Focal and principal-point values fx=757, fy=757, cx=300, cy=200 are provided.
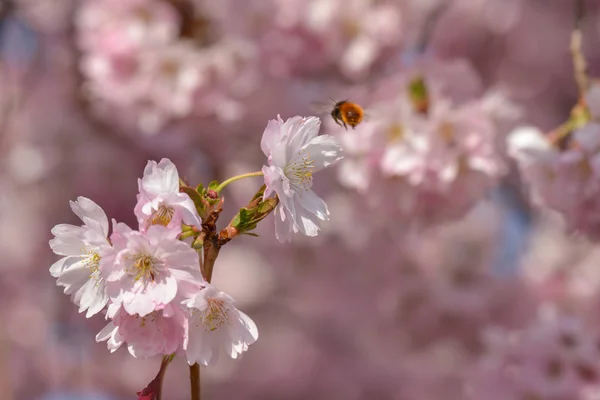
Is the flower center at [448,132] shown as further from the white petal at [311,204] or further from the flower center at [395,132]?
the white petal at [311,204]

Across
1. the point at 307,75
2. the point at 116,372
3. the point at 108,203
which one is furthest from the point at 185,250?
the point at 116,372

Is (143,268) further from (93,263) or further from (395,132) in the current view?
(395,132)

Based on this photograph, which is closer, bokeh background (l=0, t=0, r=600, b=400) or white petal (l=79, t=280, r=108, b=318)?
white petal (l=79, t=280, r=108, b=318)

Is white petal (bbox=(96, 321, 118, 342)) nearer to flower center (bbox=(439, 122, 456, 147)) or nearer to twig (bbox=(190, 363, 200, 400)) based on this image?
twig (bbox=(190, 363, 200, 400))

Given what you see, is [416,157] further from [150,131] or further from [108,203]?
[108,203]

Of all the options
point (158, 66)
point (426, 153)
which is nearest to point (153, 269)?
point (426, 153)

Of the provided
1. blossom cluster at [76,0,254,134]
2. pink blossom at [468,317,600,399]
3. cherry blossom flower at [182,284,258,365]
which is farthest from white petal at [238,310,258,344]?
blossom cluster at [76,0,254,134]

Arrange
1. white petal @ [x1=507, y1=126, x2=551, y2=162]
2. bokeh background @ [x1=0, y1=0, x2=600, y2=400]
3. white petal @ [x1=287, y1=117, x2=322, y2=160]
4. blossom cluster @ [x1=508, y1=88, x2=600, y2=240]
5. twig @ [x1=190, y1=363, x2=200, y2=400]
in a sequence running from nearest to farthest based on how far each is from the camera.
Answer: twig @ [x1=190, y1=363, x2=200, y2=400] < white petal @ [x1=287, y1=117, x2=322, y2=160] < blossom cluster @ [x1=508, y1=88, x2=600, y2=240] < white petal @ [x1=507, y1=126, x2=551, y2=162] < bokeh background @ [x1=0, y1=0, x2=600, y2=400]

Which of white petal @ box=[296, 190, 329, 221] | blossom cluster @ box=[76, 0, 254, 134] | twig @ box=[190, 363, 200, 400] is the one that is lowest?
twig @ box=[190, 363, 200, 400]
